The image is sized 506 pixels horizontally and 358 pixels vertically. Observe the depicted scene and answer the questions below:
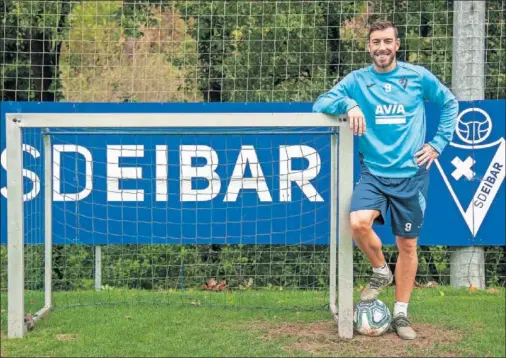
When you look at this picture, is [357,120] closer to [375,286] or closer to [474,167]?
[375,286]

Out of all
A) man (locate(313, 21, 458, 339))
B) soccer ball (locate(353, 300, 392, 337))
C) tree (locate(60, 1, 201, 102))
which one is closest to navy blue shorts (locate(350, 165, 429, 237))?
man (locate(313, 21, 458, 339))

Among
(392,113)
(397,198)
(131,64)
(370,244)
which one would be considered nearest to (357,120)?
(392,113)

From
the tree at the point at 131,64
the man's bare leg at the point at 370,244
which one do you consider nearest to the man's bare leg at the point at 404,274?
the man's bare leg at the point at 370,244

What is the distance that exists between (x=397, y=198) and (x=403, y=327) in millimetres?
868

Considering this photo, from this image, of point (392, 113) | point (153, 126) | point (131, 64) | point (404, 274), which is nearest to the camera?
point (153, 126)

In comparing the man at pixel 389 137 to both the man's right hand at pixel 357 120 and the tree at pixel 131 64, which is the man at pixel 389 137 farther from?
the tree at pixel 131 64

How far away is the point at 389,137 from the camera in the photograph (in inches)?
203

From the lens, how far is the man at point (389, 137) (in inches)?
201

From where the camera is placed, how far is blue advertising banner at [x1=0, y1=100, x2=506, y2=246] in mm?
7551

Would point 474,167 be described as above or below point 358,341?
above

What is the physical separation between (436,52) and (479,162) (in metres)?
1.57

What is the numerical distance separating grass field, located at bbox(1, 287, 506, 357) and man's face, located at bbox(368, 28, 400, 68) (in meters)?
1.83

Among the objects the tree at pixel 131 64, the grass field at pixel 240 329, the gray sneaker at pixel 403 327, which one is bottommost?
the grass field at pixel 240 329

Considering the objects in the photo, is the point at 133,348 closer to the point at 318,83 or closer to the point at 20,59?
the point at 318,83
